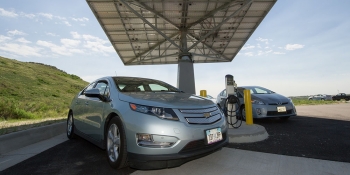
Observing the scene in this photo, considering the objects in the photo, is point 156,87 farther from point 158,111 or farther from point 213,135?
point 213,135

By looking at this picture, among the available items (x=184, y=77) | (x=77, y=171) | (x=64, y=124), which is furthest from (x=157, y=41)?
(x=77, y=171)

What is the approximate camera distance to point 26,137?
4586 mm

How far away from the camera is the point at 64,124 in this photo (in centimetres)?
630

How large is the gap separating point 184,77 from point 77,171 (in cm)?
1040

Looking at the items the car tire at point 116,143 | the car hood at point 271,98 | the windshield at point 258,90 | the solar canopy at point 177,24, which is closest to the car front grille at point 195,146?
the car tire at point 116,143

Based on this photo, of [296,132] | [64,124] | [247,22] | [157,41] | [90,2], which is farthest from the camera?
[157,41]

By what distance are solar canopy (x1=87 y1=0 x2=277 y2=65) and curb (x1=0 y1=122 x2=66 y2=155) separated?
6.82 meters

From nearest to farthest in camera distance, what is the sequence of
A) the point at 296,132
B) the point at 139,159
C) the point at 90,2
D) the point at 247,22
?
the point at 139,159 < the point at 296,132 < the point at 90,2 < the point at 247,22

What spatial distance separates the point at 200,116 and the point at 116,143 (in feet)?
4.08

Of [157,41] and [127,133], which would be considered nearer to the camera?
[127,133]

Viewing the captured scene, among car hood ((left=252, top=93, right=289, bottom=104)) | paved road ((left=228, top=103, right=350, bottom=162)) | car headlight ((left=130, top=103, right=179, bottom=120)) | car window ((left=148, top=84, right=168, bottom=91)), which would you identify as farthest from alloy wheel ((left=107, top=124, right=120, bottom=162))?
car hood ((left=252, top=93, right=289, bottom=104))

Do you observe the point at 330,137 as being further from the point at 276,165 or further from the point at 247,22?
the point at 247,22

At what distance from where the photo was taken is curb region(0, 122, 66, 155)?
401cm

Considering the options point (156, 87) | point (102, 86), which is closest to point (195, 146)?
point (156, 87)
